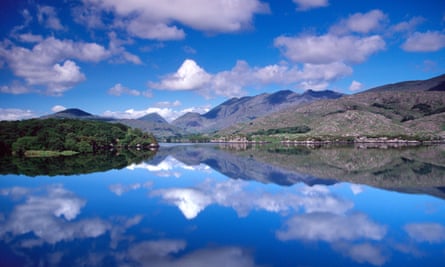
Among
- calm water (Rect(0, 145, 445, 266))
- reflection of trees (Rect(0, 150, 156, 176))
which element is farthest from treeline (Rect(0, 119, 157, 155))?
calm water (Rect(0, 145, 445, 266))

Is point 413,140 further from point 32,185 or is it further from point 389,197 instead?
point 32,185

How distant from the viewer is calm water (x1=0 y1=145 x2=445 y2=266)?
1630 centimetres

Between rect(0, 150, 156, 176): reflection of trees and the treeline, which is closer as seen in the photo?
rect(0, 150, 156, 176): reflection of trees

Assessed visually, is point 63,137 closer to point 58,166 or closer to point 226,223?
point 58,166

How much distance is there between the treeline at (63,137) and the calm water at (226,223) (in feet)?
244

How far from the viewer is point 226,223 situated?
22438 millimetres

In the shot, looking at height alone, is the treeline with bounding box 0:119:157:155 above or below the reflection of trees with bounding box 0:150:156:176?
above

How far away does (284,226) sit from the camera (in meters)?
21.5

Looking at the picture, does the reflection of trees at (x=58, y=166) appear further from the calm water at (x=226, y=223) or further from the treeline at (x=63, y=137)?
the treeline at (x=63, y=137)

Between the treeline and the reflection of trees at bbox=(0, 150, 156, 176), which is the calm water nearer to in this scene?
the reflection of trees at bbox=(0, 150, 156, 176)

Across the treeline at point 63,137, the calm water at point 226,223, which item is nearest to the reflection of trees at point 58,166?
the calm water at point 226,223

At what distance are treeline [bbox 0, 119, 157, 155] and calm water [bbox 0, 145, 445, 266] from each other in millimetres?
74237

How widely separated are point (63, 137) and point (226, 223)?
4319 inches

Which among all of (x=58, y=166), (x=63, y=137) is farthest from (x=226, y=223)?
(x=63, y=137)
